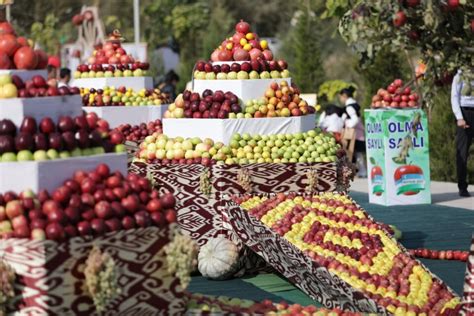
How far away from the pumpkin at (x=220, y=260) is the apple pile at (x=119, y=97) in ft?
17.9

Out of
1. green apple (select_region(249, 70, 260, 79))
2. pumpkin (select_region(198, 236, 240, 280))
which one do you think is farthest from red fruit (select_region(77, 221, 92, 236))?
green apple (select_region(249, 70, 260, 79))

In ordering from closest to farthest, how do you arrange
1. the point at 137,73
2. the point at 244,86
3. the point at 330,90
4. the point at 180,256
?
1. the point at 180,256
2. the point at 244,86
3. the point at 137,73
4. the point at 330,90

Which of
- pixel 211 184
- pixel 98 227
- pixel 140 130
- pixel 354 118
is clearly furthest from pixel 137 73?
pixel 98 227

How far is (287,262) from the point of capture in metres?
9.12

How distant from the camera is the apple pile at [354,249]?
778 centimetres

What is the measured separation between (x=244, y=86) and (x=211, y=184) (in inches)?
49.9

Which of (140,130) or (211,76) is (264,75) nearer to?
(211,76)

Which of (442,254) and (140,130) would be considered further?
(140,130)

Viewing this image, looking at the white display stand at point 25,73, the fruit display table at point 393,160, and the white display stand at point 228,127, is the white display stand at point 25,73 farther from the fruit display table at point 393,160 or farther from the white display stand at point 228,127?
the fruit display table at point 393,160

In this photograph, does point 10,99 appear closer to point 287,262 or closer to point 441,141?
point 287,262

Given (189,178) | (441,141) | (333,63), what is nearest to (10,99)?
(189,178)

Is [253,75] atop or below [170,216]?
atop

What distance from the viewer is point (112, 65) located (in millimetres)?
16266

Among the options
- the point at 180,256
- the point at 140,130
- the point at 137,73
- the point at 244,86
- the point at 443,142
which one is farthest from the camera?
the point at 443,142
